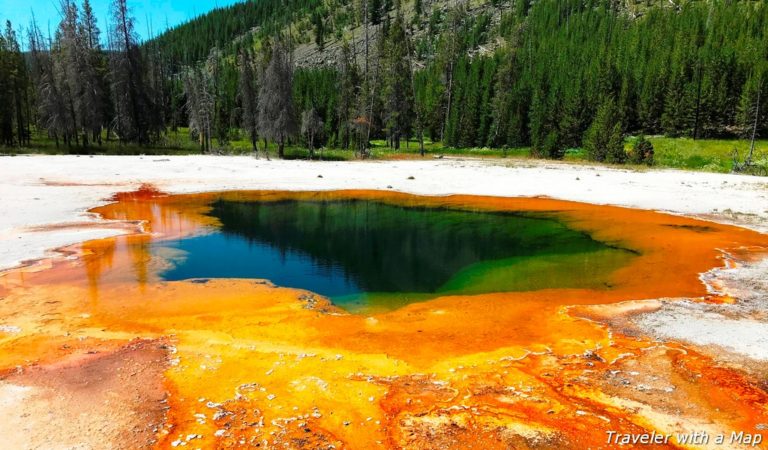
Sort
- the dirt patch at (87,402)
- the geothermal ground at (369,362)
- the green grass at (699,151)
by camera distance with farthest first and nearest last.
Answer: the green grass at (699,151), the geothermal ground at (369,362), the dirt patch at (87,402)

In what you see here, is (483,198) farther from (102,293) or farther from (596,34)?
(596,34)

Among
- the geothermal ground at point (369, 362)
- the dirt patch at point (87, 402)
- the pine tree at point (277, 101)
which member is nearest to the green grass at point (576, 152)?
the pine tree at point (277, 101)

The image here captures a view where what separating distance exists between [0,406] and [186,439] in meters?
2.46

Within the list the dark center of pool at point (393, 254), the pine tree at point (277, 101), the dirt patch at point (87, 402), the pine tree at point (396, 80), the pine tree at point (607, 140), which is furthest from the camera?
the pine tree at point (396, 80)

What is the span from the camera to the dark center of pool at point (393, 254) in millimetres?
11812

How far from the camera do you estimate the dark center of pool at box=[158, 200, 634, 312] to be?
11812mm

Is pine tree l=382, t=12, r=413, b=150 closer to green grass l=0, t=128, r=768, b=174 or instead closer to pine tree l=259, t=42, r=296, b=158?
green grass l=0, t=128, r=768, b=174

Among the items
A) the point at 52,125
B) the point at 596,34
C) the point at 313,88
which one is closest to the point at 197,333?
the point at 52,125

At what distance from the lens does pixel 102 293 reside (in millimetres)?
10148

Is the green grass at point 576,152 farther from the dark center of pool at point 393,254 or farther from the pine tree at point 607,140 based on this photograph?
the dark center of pool at point 393,254

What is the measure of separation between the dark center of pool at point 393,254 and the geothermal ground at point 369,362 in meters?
0.98

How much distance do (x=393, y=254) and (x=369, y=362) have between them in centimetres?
828

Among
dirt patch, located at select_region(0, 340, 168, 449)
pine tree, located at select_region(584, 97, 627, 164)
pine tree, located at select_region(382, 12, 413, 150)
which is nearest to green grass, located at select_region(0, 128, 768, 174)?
pine tree, located at select_region(584, 97, 627, 164)

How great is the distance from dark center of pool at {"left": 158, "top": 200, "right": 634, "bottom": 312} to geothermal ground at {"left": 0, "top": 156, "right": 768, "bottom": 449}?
0.98 meters
